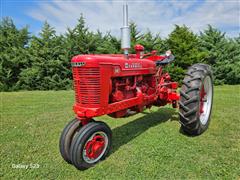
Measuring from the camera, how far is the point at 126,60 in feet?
11.5

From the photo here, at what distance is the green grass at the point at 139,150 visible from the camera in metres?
2.79

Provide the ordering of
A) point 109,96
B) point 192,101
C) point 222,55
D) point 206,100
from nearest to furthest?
point 109,96
point 192,101
point 206,100
point 222,55

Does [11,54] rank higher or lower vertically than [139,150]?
higher

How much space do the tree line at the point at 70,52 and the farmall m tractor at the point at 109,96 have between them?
818cm

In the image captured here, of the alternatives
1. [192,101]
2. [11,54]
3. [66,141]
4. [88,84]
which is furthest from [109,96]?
[11,54]

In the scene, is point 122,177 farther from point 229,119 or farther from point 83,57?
point 229,119

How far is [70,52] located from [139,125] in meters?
9.10

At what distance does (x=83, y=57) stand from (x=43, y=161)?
166 cm

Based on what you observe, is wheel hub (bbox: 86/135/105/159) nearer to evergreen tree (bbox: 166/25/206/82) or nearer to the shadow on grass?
the shadow on grass

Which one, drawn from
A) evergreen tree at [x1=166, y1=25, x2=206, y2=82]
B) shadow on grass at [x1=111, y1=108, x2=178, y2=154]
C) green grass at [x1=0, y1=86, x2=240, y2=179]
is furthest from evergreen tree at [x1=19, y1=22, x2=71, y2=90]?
shadow on grass at [x1=111, y1=108, x2=178, y2=154]

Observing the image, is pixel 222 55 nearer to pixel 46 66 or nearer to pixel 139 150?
pixel 46 66

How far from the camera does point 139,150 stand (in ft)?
11.2

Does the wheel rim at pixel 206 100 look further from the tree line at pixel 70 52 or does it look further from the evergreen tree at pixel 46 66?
the evergreen tree at pixel 46 66

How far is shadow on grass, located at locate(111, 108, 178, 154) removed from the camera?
3879 millimetres
